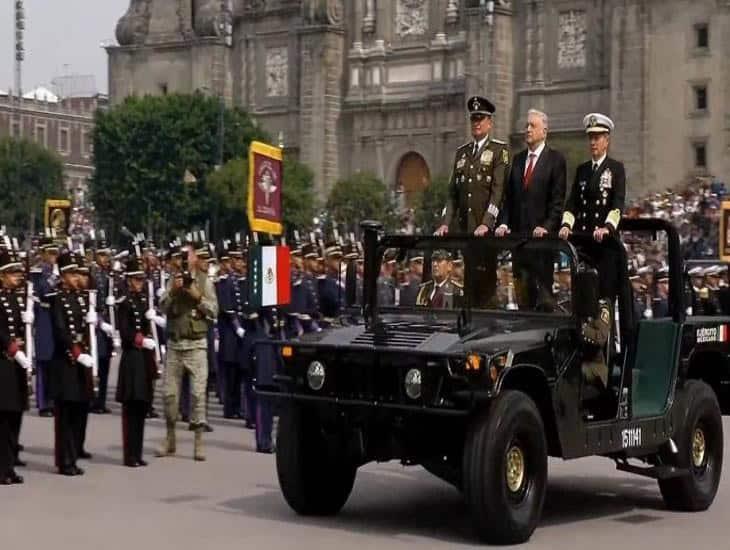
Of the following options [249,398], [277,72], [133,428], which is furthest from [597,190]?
[277,72]

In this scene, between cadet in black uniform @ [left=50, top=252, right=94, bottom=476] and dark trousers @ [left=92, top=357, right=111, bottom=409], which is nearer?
cadet in black uniform @ [left=50, top=252, right=94, bottom=476]

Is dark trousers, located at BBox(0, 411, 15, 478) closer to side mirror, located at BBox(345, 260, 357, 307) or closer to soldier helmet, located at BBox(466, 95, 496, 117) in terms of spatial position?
side mirror, located at BBox(345, 260, 357, 307)

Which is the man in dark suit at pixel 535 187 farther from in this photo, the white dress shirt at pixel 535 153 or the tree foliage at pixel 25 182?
the tree foliage at pixel 25 182

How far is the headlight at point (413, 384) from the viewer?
1045 cm

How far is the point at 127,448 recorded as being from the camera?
15.0 meters

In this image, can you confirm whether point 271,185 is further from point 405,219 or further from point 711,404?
point 405,219

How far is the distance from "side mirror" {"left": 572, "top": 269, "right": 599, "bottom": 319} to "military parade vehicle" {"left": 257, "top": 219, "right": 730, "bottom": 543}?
0.01m

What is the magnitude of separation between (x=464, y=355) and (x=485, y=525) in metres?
1.17

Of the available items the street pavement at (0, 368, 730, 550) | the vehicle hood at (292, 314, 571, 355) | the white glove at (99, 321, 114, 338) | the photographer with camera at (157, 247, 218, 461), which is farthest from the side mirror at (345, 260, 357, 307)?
the white glove at (99, 321, 114, 338)

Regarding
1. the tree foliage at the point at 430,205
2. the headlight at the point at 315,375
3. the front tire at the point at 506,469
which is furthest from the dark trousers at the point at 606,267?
the tree foliage at the point at 430,205

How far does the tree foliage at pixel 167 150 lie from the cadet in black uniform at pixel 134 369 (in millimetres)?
49160

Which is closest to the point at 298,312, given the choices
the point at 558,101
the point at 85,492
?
the point at 85,492

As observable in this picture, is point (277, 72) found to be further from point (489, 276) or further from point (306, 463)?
point (306, 463)

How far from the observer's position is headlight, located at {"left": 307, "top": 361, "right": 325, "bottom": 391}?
36.1 ft
